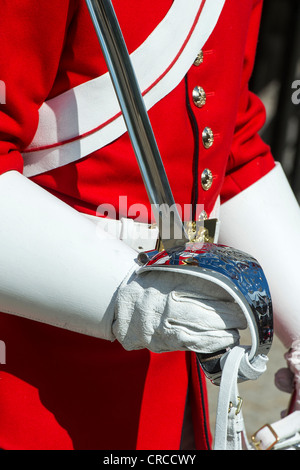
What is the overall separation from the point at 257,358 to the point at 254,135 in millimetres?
694

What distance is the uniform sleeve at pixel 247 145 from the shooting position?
4.85ft

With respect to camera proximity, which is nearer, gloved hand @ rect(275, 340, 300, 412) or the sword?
the sword

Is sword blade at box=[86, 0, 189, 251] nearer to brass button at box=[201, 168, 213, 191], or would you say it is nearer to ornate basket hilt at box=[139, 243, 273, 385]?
ornate basket hilt at box=[139, 243, 273, 385]

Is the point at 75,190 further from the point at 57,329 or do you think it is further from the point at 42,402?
the point at 42,402

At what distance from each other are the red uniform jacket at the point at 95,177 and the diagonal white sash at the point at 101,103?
14 mm

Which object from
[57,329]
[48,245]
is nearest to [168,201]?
[48,245]

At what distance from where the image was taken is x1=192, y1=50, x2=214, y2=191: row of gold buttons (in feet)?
4.04

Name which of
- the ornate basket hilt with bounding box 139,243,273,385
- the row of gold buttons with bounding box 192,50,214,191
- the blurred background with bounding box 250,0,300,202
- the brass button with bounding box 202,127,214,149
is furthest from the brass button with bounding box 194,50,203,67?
the blurred background with bounding box 250,0,300,202

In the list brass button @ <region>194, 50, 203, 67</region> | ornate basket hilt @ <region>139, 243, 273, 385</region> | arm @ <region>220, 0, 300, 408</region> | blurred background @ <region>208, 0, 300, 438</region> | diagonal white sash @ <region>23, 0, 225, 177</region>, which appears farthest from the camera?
blurred background @ <region>208, 0, 300, 438</region>

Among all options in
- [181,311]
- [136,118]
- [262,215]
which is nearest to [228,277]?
[181,311]

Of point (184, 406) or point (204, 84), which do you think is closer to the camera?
point (204, 84)

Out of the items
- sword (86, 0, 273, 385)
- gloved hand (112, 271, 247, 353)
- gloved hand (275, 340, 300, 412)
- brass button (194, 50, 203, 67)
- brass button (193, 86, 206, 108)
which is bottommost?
gloved hand (275, 340, 300, 412)

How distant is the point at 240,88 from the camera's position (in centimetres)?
140
